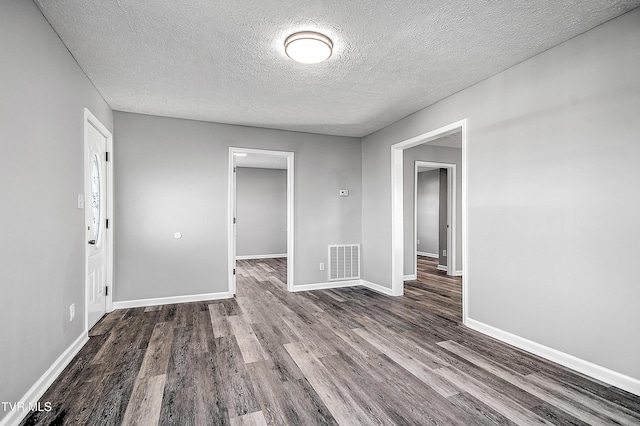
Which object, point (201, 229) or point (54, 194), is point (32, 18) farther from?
point (201, 229)

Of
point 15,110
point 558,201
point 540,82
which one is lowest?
point 558,201

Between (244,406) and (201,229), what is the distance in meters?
2.85

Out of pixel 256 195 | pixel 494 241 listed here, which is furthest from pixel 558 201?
pixel 256 195

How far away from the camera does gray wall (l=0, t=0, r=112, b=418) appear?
65.6 inches

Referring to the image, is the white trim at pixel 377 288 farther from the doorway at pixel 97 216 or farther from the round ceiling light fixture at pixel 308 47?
the doorway at pixel 97 216

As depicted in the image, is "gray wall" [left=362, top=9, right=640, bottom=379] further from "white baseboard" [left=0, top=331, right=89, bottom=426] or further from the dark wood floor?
"white baseboard" [left=0, top=331, right=89, bottom=426]

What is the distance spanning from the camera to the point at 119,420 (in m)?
1.77

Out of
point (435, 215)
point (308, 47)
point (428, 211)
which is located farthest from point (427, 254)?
point (308, 47)

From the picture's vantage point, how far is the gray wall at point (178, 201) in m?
4.02

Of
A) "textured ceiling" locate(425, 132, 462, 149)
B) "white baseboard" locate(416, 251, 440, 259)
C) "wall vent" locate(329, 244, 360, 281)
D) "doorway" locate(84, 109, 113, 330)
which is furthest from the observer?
"white baseboard" locate(416, 251, 440, 259)

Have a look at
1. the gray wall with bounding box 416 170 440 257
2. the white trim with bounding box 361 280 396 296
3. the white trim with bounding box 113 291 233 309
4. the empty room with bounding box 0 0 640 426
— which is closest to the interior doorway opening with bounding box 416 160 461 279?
the gray wall with bounding box 416 170 440 257

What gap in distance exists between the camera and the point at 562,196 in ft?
8.01

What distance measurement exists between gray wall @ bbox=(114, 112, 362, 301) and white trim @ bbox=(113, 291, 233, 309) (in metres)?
0.05

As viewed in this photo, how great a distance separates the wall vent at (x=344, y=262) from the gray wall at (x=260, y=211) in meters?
3.94
